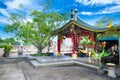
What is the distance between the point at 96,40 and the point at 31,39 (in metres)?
6.40

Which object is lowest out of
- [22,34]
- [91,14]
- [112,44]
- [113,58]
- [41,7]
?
[113,58]

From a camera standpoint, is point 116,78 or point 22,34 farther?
point 22,34

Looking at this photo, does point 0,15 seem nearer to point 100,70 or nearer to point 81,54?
point 81,54

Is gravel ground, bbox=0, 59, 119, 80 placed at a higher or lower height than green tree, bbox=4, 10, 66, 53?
lower

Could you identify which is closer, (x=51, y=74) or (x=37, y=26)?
(x=51, y=74)

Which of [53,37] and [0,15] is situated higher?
[0,15]

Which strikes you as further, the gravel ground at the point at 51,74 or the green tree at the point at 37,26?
the green tree at the point at 37,26

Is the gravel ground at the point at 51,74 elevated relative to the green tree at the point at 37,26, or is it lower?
lower

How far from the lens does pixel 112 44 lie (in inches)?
474

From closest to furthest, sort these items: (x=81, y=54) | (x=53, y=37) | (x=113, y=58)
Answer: (x=113, y=58), (x=81, y=54), (x=53, y=37)

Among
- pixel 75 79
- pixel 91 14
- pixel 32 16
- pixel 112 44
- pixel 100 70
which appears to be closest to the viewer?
pixel 75 79

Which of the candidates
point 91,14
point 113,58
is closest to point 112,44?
point 113,58

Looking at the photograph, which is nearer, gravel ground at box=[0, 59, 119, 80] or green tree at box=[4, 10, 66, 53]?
gravel ground at box=[0, 59, 119, 80]

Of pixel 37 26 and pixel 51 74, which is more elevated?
pixel 37 26
